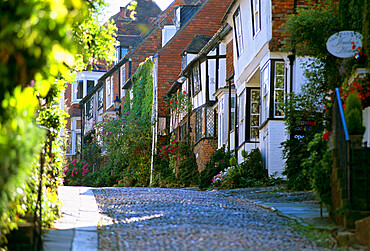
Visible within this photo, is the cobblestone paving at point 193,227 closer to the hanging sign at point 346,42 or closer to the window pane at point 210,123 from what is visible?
the hanging sign at point 346,42

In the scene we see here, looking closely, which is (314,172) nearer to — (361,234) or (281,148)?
(361,234)

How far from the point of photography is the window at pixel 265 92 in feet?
69.6

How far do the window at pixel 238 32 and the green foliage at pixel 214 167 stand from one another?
13.5 ft

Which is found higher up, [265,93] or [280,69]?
[280,69]

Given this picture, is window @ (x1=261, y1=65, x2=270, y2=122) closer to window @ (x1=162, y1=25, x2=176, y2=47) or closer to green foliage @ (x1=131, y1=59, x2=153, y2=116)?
green foliage @ (x1=131, y1=59, x2=153, y2=116)

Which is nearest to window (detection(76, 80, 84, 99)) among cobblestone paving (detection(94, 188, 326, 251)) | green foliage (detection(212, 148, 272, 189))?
green foliage (detection(212, 148, 272, 189))

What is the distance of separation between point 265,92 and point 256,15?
2.89 meters

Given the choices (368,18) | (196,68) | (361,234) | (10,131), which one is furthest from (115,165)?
(10,131)

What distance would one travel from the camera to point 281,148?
20.5 m

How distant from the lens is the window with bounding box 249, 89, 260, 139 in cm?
2444

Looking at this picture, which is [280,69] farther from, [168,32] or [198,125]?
[168,32]

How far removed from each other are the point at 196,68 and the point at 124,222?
23.2 meters

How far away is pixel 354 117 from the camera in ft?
30.5

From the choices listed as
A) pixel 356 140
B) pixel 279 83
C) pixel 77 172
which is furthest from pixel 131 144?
pixel 356 140
